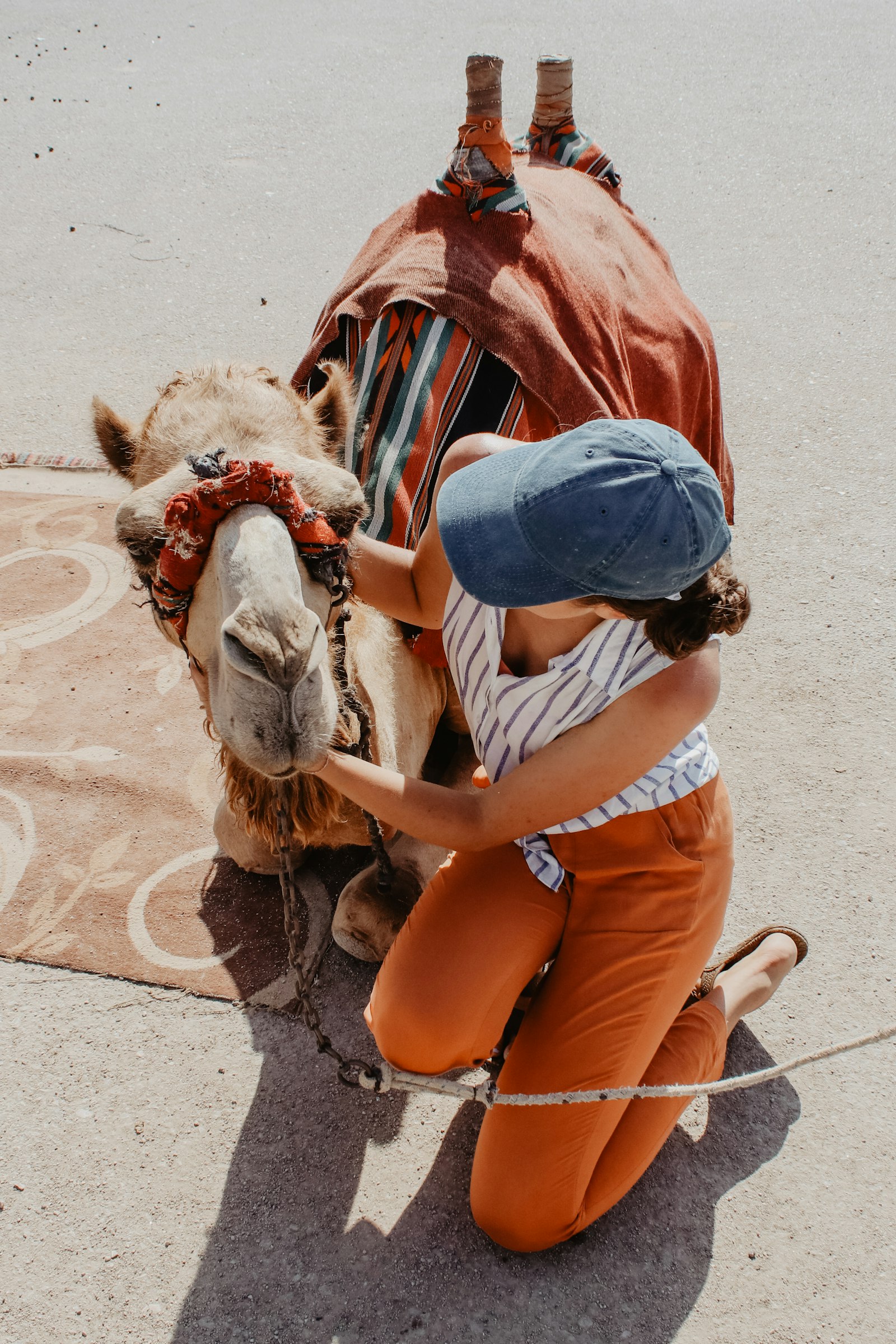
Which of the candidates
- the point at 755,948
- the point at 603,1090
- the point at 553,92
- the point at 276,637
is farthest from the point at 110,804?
the point at 553,92

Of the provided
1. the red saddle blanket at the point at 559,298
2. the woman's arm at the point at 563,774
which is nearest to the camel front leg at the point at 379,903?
the woman's arm at the point at 563,774

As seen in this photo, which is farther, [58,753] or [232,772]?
[58,753]

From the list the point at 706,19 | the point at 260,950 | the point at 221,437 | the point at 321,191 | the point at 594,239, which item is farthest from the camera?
the point at 706,19

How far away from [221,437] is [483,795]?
2.93 feet

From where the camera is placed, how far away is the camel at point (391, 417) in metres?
1.75

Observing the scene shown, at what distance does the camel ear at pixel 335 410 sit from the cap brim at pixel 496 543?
28.0 inches

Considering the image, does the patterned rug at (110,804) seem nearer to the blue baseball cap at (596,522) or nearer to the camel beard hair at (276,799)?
the camel beard hair at (276,799)

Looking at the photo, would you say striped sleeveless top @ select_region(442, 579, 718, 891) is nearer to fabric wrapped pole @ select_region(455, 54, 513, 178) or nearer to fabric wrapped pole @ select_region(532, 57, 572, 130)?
fabric wrapped pole @ select_region(455, 54, 513, 178)

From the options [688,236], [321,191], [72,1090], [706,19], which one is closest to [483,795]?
[72,1090]

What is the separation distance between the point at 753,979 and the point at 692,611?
109cm

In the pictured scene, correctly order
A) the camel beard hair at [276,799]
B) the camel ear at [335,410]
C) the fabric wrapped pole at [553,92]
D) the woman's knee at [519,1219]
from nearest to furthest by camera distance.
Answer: the woman's knee at [519,1219] → the camel beard hair at [276,799] → the camel ear at [335,410] → the fabric wrapped pole at [553,92]

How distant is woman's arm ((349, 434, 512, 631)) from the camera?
227cm

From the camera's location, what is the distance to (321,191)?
7414 mm

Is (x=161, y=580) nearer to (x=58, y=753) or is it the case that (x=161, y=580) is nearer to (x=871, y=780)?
(x=58, y=753)
